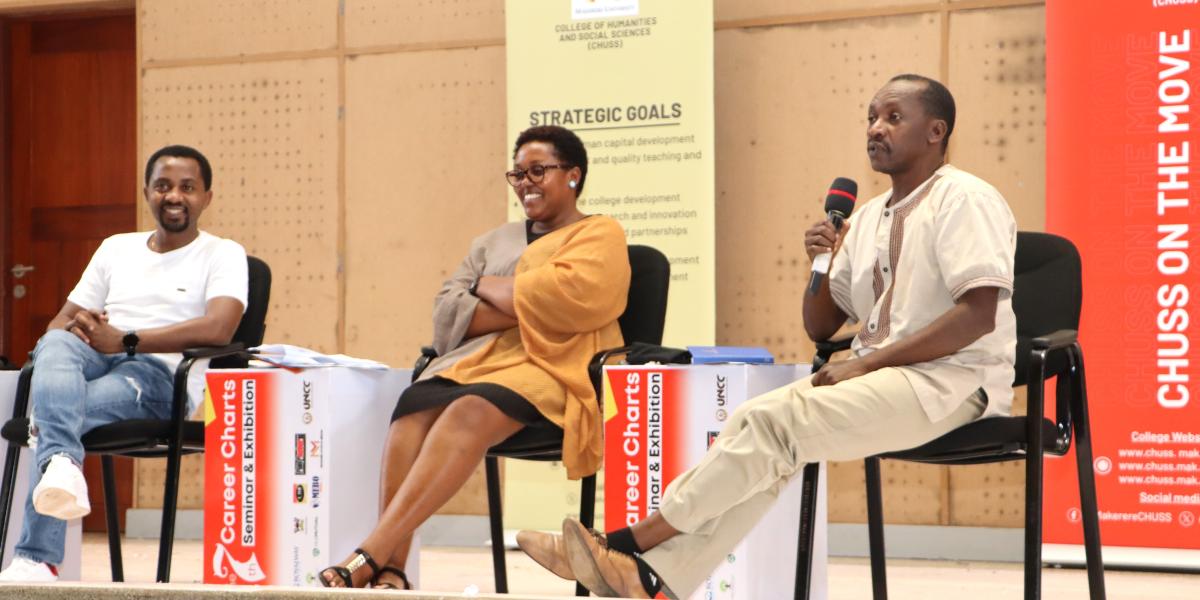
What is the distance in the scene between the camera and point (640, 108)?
4426 millimetres

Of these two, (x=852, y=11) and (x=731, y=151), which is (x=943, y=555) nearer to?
(x=731, y=151)

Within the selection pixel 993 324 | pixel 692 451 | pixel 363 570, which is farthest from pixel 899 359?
pixel 363 570

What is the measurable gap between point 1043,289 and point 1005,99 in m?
1.60

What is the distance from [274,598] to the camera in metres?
2.08

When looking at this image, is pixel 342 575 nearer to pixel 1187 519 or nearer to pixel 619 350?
pixel 619 350

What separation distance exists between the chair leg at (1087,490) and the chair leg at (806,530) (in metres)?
0.55

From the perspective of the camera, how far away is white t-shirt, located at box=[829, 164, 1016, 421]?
2529mm

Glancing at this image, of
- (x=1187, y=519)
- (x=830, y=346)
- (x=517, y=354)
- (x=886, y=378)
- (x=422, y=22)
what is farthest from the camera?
(x=422, y=22)

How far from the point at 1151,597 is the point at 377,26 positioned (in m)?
3.46

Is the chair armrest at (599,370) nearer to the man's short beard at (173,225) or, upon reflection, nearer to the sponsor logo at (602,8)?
the man's short beard at (173,225)

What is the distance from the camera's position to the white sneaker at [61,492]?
292 cm

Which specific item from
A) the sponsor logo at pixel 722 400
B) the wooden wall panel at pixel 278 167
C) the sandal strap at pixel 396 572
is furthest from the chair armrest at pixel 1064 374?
the wooden wall panel at pixel 278 167

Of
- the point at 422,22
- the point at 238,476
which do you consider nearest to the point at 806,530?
the point at 238,476

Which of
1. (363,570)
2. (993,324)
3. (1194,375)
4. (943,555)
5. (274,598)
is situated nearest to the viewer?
(274,598)
